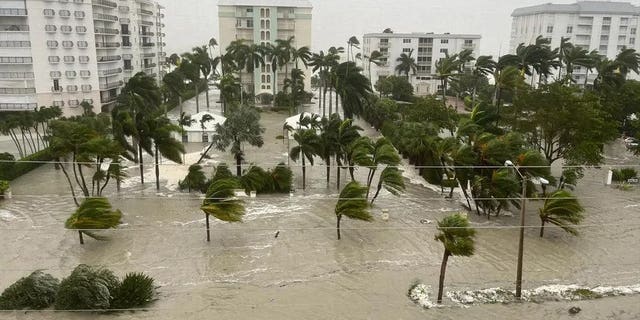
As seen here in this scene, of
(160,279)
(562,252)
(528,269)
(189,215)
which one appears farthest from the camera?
(189,215)

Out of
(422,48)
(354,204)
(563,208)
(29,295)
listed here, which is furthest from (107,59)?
(422,48)

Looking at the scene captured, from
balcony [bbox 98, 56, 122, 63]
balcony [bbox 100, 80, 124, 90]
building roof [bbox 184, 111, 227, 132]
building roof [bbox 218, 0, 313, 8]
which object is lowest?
building roof [bbox 184, 111, 227, 132]

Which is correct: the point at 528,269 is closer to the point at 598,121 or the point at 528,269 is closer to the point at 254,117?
the point at 598,121

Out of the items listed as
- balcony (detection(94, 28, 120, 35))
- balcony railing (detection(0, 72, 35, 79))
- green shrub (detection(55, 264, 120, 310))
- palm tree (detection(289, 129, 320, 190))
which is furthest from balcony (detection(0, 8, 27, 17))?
green shrub (detection(55, 264, 120, 310))

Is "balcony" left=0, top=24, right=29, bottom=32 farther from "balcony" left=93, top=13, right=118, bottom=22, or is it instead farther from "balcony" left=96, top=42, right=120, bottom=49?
"balcony" left=96, top=42, right=120, bottom=49

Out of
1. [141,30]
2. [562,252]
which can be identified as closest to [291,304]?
[562,252]

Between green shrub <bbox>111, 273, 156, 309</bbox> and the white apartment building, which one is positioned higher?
the white apartment building

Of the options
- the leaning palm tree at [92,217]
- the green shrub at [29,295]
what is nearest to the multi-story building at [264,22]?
the leaning palm tree at [92,217]
